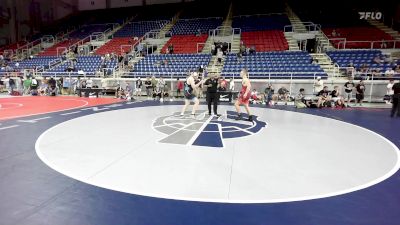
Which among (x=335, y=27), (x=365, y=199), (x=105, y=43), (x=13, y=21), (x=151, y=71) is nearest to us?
(x=365, y=199)

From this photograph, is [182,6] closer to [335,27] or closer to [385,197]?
[335,27]

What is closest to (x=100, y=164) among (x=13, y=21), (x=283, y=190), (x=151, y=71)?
(x=283, y=190)

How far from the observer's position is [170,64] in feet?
64.4

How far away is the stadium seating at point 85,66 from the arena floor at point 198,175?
13.8 metres

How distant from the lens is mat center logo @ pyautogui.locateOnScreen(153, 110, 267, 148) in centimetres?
628

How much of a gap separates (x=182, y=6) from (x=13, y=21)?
69.6 ft

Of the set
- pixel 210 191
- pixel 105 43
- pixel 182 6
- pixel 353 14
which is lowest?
pixel 210 191

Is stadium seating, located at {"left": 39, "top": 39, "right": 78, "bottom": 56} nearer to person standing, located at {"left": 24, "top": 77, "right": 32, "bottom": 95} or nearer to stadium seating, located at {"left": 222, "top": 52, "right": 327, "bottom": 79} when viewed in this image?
person standing, located at {"left": 24, "top": 77, "right": 32, "bottom": 95}

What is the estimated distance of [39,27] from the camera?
35.5m

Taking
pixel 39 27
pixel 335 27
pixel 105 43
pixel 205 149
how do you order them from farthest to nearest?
pixel 39 27 < pixel 105 43 < pixel 335 27 < pixel 205 149

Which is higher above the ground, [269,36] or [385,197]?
[269,36]

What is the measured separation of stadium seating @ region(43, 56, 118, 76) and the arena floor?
13829 mm

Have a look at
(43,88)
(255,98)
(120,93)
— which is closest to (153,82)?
(120,93)

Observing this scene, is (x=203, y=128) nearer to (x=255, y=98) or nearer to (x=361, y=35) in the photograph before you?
(x=255, y=98)
